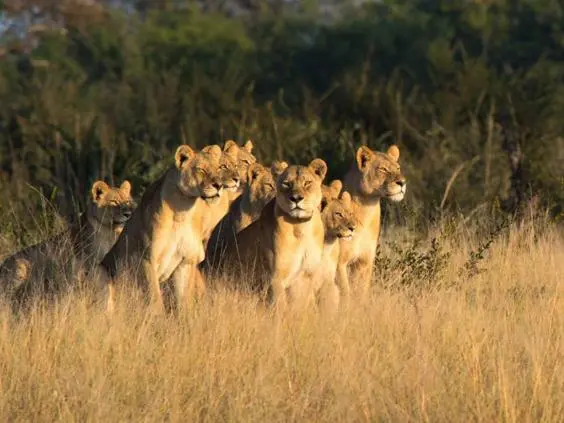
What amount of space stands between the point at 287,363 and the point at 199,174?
1722mm

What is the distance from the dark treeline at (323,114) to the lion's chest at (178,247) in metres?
2.65

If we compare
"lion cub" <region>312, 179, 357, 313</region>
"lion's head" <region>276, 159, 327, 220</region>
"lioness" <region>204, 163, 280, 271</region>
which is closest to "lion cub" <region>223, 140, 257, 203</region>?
"lioness" <region>204, 163, 280, 271</region>

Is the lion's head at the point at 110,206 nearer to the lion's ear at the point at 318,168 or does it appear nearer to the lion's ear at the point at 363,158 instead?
the lion's ear at the point at 363,158

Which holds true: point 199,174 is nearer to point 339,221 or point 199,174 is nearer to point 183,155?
point 183,155

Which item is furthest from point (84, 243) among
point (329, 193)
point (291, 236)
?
point (291, 236)

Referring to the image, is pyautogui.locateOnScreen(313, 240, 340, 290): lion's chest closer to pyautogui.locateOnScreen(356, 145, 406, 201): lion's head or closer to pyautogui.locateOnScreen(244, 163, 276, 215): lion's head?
pyautogui.locateOnScreen(356, 145, 406, 201): lion's head

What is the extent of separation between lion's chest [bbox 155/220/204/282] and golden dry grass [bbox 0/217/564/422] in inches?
12.5

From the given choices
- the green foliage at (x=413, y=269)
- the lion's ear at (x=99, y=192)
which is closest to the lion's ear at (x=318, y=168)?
the green foliage at (x=413, y=269)

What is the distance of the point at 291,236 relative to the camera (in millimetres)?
7168

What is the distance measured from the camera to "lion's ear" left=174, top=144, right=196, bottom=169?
7.33 metres

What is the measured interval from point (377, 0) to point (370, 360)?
132 ft

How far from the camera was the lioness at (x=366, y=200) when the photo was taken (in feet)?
26.2

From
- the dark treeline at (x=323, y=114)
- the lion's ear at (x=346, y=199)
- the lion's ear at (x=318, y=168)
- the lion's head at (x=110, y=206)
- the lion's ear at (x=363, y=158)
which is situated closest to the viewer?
the lion's ear at (x=318, y=168)

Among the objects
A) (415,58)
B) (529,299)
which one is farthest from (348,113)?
(415,58)
